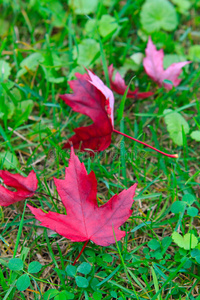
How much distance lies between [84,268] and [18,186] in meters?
0.49

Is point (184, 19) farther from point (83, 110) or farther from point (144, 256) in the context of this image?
point (144, 256)

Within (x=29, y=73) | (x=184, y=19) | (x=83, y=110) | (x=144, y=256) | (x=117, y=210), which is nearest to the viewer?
(x=117, y=210)

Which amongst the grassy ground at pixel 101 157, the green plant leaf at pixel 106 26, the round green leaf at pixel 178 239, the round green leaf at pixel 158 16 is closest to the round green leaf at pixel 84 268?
the grassy ground at pixel 101 157

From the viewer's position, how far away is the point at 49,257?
132cm

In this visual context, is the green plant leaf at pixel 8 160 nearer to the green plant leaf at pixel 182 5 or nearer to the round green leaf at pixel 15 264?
the round green leaf at pixel 15 264

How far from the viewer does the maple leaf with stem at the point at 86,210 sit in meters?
1.18

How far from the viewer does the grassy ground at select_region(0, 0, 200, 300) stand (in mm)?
1235

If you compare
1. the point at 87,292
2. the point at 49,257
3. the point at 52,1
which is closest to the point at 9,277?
the point at 49,257

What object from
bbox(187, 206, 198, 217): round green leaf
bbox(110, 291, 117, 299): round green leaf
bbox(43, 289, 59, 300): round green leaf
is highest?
bbox(187, 206, 198, 217): round green leaf

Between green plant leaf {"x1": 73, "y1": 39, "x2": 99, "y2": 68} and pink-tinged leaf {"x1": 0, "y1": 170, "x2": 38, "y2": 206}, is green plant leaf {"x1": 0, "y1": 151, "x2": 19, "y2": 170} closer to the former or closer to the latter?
pink-tinged leaf {"x1": 0, "y1": 170, "x2": 38, "y2": 206}

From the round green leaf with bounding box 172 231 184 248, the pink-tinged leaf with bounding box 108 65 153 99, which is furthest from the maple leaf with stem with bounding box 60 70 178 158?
the round green leaf with bounding box 172 231 184 248

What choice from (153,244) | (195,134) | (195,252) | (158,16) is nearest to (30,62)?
(158,16)

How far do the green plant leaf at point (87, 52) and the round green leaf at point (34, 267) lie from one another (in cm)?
120

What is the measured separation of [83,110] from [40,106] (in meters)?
0.36
